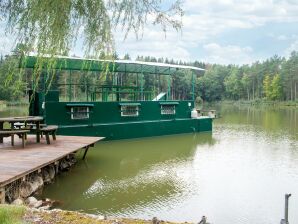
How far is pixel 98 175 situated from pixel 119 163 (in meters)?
2.01

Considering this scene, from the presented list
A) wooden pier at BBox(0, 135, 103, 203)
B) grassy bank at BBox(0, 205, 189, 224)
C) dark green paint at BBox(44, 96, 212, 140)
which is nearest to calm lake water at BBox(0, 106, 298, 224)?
wooden pier at BBox(0, 135, 103, 203)

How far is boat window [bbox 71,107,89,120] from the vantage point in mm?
16312

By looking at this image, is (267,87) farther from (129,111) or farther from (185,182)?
(185,182)

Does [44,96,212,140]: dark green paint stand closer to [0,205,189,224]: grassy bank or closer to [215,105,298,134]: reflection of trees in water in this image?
[215,105,298,134]: reflection of trees in water

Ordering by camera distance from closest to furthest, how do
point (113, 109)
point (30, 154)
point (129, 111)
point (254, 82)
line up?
point (30, 154)
point (113, 109)
point (129, 111)
point (254, 82)

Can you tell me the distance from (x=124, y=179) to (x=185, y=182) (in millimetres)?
1610

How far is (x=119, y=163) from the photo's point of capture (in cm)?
1245

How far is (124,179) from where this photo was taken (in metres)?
10.2

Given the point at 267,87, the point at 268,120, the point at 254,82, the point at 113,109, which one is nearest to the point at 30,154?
the point at 113,109

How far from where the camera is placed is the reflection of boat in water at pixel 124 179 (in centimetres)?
810

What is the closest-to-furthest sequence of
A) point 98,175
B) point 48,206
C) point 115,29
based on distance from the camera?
point 115,29, point 48,206, point 98,175

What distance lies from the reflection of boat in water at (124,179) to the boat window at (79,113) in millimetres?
1459

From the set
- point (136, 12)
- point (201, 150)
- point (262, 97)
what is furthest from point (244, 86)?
point (136, 12)

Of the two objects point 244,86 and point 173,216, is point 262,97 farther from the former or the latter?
point 173,216
